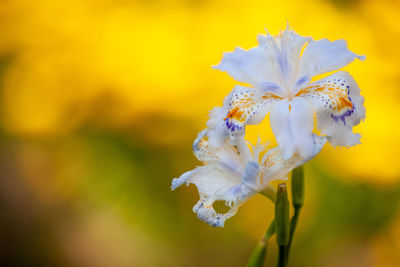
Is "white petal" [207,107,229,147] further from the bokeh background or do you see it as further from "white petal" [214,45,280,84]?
the bokeh background

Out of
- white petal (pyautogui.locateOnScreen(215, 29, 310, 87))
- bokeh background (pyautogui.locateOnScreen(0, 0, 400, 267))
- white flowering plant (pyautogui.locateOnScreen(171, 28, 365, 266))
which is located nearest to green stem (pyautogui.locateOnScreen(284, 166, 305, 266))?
white flowering plant (pyautogui.locateOnScreen(171, 28, 365, 266))

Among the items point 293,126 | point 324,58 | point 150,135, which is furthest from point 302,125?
point 150,135

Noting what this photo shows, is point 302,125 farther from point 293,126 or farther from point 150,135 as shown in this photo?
point 150,135

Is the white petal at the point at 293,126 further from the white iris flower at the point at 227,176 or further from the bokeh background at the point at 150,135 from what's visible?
the bokeh background at the point at 150,135

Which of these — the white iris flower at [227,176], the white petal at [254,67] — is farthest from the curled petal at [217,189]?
the white petal at [254,67]

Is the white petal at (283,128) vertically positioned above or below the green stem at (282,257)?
above
